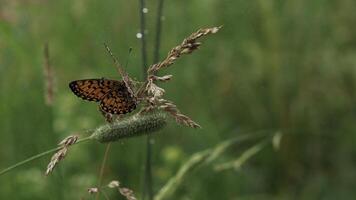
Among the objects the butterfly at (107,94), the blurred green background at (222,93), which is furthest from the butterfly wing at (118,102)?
the blurred green background at (222,93)

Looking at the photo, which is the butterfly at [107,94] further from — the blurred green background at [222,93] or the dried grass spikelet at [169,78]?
the blurred green background at [222,93]

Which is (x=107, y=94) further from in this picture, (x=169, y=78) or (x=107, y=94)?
(x=169, y=78)

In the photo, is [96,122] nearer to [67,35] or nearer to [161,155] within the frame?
[161,155]

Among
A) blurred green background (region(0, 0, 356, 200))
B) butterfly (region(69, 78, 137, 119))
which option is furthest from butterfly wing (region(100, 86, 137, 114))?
blurred green background (region(0, 0, 356, 200))

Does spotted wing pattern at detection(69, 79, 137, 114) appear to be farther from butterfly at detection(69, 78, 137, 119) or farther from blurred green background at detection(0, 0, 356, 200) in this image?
blurred green background at detection(0, 0, 356, 200)

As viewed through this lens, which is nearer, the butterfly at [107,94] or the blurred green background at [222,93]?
the butterfly at [107,94]

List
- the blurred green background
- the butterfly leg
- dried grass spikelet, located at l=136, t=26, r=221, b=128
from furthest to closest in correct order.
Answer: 1. the blurred green background
2. the butterfly leg
3. dried grass spikelet, located at l=136, t=26, r=221, b=128

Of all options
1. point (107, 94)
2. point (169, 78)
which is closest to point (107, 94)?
point (107, 94)
